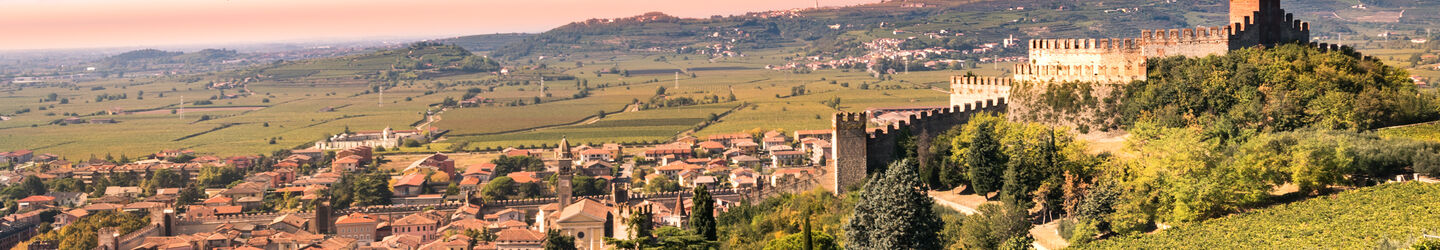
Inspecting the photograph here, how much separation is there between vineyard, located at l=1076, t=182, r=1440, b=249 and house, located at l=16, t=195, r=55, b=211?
250 ft

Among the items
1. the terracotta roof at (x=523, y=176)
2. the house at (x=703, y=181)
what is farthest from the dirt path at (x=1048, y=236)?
the terracotta roof at (x=523, y=176)

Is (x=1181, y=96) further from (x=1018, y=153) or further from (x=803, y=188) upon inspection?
(x=803, y=188)

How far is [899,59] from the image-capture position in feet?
643

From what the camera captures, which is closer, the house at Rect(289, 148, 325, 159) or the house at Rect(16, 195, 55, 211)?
the house at Rect(16, 195, 55, 211)

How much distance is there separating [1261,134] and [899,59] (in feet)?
536

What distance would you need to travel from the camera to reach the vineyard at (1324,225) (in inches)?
990

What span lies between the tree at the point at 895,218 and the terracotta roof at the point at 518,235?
30147 millimetres

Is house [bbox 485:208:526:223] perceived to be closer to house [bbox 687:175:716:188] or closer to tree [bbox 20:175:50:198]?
house [bbox 687:175:716:188]

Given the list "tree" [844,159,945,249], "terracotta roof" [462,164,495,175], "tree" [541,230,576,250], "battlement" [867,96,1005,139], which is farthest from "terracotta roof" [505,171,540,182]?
"tree" [844,159,945,249]

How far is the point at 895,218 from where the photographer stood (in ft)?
101

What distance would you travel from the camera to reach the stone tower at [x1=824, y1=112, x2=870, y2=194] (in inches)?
1436

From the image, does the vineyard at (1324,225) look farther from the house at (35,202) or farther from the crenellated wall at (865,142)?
the house at (35,202)

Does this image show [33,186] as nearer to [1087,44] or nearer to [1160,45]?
[1087,44]

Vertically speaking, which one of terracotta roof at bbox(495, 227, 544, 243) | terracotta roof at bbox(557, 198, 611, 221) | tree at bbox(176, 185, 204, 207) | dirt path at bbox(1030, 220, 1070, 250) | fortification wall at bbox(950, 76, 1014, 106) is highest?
fortification wall at bbox(950, 76, 1014, 106)
